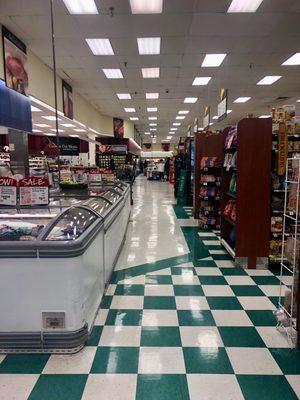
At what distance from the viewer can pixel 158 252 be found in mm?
5449

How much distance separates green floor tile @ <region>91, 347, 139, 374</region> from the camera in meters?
2.35

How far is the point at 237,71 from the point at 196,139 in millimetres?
3073

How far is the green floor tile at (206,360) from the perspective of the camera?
2.36m

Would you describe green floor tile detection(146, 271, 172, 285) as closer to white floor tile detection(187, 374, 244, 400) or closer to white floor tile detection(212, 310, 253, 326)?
white floor tile detection(212, 310, 253, 326)

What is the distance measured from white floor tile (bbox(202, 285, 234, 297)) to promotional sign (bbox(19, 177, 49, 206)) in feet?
6.88

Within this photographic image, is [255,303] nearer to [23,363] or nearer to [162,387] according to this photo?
[162,387]

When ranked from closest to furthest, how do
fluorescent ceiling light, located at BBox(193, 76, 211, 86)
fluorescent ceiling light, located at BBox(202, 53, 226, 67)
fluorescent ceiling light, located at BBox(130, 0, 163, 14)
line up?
fluorescent ceiling light, located at BBox(130, 0, 163, 14) → fluorescent ceiling light, located at BBox(202, 53, 226, 67) → fluorescent ceiling light, located at BBox(193, 76, 211, 86)

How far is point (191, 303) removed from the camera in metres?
3.50

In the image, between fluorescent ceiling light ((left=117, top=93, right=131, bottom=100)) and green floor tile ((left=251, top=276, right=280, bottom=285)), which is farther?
fluorescent ceiling light ((left=117, top=93, right=131, bottom=100))

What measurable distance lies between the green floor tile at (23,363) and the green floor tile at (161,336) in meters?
0.80

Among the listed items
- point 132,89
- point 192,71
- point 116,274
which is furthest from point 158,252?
point 132,89

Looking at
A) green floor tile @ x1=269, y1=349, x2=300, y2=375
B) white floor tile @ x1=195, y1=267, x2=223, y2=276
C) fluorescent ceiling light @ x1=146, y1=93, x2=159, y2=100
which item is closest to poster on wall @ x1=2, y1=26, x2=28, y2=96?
white floor tile @ x1=195, y1=267, x2=223, y2=276

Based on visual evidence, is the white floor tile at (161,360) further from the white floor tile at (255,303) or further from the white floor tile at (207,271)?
the white floor tile at (207,271)

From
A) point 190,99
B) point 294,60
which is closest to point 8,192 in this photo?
point 294,60
